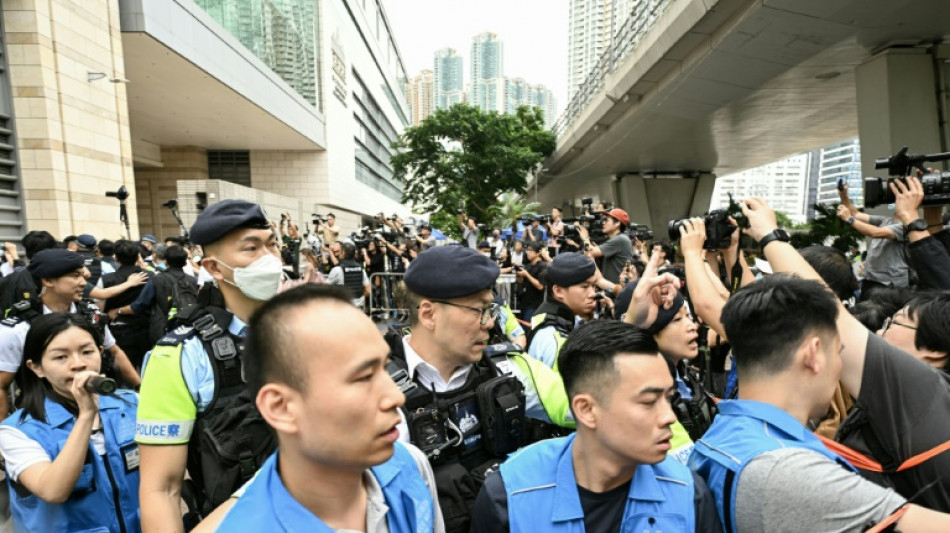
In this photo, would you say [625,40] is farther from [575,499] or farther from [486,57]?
[486,57]

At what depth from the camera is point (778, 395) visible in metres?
1.75

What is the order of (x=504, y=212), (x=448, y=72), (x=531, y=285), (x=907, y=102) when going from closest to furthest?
(x=531, y=285) < (x=907, y=102) < (x=504, y=212) < (x=448, y=72)

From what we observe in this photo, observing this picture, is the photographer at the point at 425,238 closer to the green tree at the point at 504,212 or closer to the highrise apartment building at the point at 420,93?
the green tree at the point at 504,212

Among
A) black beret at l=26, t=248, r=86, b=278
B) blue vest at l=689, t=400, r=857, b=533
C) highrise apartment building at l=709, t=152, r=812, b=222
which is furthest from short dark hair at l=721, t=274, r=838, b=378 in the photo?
highrise apartment building at l=709, t=152, r=812, b=222

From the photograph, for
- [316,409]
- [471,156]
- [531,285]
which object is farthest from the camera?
[471,156]

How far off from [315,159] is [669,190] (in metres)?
18.9

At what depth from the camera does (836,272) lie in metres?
3.23

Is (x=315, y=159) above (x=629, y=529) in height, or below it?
above

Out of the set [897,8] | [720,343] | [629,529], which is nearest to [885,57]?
[897,8]

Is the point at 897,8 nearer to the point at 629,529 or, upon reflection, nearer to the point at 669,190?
the point at 629,529

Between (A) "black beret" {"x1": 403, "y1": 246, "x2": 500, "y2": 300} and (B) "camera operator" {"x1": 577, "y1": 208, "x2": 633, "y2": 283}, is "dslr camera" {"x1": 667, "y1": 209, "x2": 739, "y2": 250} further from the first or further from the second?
(B) "camera operator" {"x1": 577, "y1": 208, "x2": 633, "y2": 283}

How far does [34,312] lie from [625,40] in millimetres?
14732

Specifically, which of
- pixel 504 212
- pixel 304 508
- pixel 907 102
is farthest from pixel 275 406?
pixel 504 212

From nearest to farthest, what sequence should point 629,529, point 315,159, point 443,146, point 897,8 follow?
point 629,529
point 897,8
point 315,159
point 443,146
